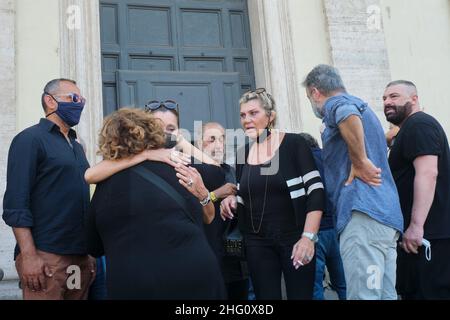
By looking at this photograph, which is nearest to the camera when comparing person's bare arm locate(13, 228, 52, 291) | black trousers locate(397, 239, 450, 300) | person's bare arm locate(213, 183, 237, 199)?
person's bare arm locate(13, 228, 52, 291)

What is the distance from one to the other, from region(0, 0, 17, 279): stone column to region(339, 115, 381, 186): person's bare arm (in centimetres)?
371

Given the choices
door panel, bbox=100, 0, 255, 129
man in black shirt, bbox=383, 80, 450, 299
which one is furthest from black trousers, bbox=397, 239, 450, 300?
door panel, bbox=100, 0, 255, 129

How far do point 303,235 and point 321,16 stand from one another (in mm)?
4574

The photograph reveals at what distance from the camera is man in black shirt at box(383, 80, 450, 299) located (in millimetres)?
A: 3695

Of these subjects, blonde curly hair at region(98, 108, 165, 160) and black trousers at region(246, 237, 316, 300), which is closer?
blonde curly hair at region(98, 108, 165, 160)

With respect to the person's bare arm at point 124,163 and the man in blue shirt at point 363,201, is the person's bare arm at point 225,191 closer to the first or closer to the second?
the man in blue shirt at point 363,201

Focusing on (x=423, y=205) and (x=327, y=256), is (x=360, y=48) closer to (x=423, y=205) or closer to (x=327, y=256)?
(x=327, y=256)

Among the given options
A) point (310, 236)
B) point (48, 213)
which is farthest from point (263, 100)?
point (48, 213)

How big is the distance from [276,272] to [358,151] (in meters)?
0.92

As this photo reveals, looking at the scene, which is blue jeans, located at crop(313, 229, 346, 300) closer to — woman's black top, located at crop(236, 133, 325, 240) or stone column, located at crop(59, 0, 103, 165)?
woman's black top, located at crop(236, 133, 325, 240)

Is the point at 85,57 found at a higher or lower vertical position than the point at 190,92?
higher

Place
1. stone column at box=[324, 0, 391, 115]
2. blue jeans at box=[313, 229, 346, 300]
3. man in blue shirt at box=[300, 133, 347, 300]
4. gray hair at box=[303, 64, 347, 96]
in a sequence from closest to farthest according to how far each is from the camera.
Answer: gray hair at box=[303, 64, 347, 96] < man in blue shirt at box=[300, 133, 347, 300] < blue jeans at box=[313, 229, 346, 300] < stone column at box=[324, 0, 391, 115]

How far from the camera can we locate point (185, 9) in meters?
7.38

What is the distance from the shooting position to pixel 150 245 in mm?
2611
